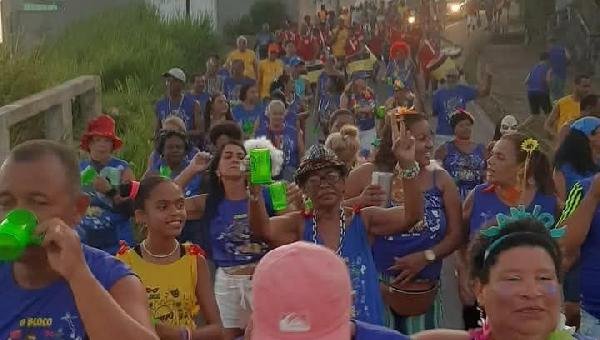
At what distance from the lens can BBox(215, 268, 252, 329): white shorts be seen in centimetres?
579

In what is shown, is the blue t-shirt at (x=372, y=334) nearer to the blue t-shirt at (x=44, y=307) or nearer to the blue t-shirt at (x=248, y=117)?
the blue t-shirt at (x=44, y=307)

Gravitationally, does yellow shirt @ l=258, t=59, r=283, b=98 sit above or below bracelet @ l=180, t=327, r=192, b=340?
Result: above

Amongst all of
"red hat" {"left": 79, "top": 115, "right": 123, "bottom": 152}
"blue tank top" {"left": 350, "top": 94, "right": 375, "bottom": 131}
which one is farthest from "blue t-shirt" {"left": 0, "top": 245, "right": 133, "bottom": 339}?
"blue tank top" {"left": 350, "top": 94, "right": 375, "bottom": 131}

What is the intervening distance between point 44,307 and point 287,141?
794cm

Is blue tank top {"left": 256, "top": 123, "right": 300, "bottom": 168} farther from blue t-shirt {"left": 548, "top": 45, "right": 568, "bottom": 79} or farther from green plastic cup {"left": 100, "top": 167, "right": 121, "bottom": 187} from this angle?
blue t-shirt {"left": 548, "top": 45, "right": 568, "bottom": 79}

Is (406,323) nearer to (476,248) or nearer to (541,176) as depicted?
(541,176)

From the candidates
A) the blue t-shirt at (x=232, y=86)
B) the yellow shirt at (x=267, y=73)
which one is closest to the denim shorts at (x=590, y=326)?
→ the blue t-shirt at (x=232, y=86)

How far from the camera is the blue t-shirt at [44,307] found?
2.74 meters

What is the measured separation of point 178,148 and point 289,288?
18.8ft

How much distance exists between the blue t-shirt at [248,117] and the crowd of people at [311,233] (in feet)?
0.16

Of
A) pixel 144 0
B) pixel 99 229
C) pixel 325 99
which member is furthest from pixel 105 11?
pixel 99 229

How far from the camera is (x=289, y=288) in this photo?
2.23 metres

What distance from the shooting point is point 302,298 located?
7.25 feet

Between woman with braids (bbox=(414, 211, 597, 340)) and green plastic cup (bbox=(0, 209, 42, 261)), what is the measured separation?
133 cm
